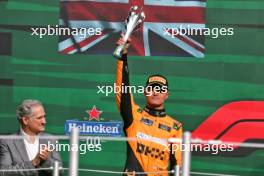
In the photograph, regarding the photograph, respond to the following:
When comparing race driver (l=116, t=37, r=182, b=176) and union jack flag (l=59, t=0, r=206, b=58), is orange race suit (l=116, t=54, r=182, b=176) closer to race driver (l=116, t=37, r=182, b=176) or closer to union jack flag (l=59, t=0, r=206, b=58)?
race driver (l=116, t=37, r=182, b=176)

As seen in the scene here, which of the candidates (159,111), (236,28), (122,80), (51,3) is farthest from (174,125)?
(51,3)

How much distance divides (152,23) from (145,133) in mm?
1084

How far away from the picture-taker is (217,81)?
286 inches

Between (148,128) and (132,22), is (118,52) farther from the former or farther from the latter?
(148,128)

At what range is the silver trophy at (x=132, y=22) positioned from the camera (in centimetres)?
676

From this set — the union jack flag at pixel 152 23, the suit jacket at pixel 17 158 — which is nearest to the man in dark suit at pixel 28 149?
the suit jacket at pixel 17 158

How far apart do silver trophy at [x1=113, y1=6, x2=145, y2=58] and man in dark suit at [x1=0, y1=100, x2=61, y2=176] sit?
90cm

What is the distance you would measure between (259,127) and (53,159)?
79.9 inches

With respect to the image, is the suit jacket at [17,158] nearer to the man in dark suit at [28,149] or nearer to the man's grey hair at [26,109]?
the man in dark suit at [28,149]

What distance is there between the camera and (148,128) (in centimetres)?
684

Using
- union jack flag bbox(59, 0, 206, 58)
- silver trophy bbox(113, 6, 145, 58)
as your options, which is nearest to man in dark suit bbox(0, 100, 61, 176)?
silver trophy bbox(113, 6, 145, 58)

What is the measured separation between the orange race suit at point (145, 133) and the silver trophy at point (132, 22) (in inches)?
3.4

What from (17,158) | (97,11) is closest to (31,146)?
(17,158)

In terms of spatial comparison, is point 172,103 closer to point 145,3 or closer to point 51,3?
point 145,3
